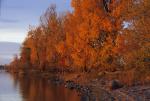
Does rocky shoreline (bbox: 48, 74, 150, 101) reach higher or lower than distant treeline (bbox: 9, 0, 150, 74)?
lower

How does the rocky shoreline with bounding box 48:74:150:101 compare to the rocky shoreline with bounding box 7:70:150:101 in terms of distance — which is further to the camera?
the rocky shoreline with bounding box 7:70:150:101

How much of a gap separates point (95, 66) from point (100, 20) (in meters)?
5.17

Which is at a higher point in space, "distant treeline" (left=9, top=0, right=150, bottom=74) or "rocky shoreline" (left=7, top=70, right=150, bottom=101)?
"distant treeline" (left=9, top=0, right=150, bottom=74)

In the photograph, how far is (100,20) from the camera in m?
42.2

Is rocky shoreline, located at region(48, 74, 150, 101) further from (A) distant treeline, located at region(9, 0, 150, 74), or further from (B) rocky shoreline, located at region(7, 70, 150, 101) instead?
(A) distant treeline, located at region(9, 0, 150, 74)

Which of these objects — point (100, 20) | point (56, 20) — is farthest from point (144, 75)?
point (56, 20)

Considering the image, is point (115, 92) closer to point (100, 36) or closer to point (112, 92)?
point (112, 92)

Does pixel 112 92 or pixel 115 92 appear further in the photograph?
pixel 112 92

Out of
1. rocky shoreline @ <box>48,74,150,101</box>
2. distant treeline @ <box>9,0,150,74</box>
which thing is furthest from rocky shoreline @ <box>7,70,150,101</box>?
distant treeline @ <box>9,0,150,74</box>

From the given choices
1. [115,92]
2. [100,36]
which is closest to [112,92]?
[115,92]

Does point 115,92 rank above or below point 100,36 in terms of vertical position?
below

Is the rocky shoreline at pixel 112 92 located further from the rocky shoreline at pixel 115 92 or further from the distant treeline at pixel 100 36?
the distant treeline at pixel 100 36

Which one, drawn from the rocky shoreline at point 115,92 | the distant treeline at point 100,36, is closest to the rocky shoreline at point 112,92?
the rocky shoreline at point 115,92

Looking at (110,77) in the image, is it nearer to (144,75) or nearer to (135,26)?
(144,75)
